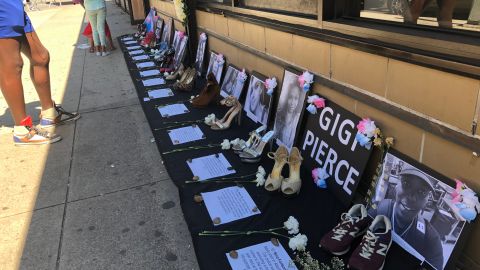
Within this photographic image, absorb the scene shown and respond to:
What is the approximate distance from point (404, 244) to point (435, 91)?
2.76 ft

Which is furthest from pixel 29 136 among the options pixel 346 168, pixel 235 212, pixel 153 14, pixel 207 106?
pixel 153 14

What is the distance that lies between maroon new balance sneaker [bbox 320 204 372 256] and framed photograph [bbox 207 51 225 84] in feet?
9.68

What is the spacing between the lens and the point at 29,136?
394 centimetres

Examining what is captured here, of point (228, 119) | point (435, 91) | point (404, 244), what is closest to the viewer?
point (435, 91)

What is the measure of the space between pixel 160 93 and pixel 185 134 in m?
1.48

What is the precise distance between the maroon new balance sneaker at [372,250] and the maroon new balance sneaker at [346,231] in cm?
8

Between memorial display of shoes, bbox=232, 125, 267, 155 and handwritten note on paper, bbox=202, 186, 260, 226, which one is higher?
memorial display of shoes, bbox=232, 125, 267, 155

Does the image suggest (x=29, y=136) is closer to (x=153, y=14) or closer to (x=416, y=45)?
(x=416, y=45)

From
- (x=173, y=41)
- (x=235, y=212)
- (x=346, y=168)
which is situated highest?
(x=173, y=41)

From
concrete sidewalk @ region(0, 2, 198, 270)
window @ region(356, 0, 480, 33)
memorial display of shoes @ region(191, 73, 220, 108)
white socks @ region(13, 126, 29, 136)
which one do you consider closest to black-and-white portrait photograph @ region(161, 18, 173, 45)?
concrete sidewalk @ region(0, 2, 198, 270)

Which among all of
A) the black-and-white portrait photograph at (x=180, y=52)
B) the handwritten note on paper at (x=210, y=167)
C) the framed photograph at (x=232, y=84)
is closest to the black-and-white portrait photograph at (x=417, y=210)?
the handwritten note on paper at (x=210, y=167)

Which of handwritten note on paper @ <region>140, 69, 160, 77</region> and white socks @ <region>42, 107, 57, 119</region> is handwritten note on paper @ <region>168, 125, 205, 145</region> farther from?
handwritten note on paper @ <region>140, 69, 160, 77</region>

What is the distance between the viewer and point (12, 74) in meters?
3.79

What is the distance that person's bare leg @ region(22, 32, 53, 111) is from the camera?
3977 millimetres
